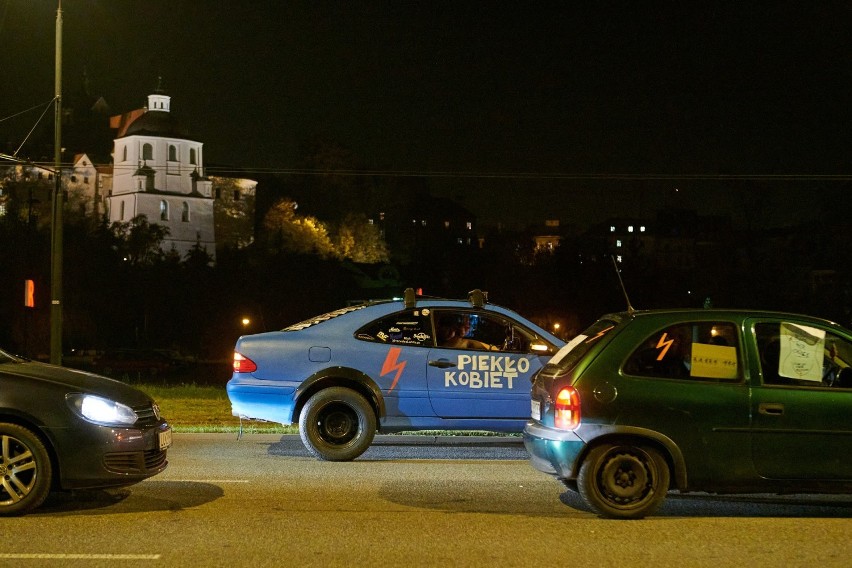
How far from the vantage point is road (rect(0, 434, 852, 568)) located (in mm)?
6477

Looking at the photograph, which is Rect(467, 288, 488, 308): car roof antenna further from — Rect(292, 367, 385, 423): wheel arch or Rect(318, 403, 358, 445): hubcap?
Rect(318, 403, 358, 445): hubcap

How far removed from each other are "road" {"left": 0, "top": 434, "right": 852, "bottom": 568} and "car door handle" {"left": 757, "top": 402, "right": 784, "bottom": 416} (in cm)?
85

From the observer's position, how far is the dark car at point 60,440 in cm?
754

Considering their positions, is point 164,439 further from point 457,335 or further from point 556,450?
point 457,335

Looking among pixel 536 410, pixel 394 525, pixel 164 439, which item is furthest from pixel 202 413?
pixel 394 525

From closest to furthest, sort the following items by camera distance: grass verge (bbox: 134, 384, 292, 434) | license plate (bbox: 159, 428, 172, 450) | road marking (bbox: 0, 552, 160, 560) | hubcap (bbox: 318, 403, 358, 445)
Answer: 1. road marking (bbox: 0, 552, 160, 560)
2. license plate (bbox: 159, 428, 172, 450)
3. hubcap (bbox: 318, 403, 358, 445)
4. grass verge (bbox: 134, 384, 292, 434)

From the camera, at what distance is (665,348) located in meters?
7.92

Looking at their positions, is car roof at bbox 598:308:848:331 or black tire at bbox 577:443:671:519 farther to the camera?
car roof at bbox 598:308:848:331

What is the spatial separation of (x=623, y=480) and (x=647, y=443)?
35 centimetres

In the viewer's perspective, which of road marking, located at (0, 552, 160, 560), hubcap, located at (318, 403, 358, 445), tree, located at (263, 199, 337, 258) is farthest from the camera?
tree, located at (263, 199, 337, 258)

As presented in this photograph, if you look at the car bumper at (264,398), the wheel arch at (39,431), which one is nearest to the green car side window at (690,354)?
the car bumper at (264,398)

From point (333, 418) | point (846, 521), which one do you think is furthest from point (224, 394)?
point (846, 521)

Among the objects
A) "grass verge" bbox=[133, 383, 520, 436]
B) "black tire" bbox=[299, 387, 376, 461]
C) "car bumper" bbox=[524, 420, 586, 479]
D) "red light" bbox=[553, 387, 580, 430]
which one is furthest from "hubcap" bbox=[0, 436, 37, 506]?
"grass verge" bbox=[133, 383, 520, 436]

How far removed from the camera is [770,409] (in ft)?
25.2
